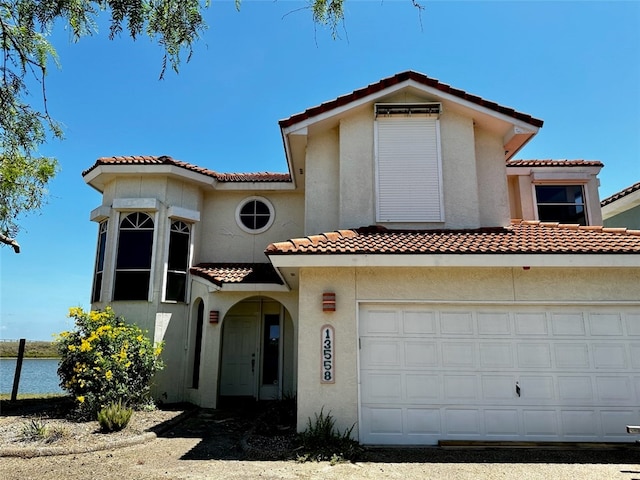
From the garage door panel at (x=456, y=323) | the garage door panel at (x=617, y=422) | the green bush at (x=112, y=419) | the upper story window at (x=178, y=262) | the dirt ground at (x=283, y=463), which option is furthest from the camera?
the upper story window at (x=178, y=262)

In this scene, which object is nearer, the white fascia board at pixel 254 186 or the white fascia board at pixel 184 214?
the white fascia board at pixel 184 214

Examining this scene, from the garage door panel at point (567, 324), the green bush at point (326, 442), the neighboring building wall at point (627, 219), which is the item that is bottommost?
the green bush at point (326, 442)

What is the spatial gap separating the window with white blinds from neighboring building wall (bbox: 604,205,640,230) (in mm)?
11573

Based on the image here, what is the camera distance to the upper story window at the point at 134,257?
13883 millimetres

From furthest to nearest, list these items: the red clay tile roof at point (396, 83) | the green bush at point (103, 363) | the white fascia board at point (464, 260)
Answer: the red clay tile roof at point (396, 83)
the green bush at point (103, 363)
the white fascia board at point (464, 260)

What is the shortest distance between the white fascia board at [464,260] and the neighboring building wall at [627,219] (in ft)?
37.4

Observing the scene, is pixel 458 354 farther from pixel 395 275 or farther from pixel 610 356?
pixel 610 356

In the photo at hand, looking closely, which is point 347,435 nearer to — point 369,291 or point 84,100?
point 369,291

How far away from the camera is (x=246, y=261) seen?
51.4 ft

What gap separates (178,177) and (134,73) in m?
8.93

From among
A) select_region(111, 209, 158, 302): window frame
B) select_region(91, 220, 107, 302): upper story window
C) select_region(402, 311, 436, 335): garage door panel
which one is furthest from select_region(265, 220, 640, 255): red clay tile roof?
select_region(91, 220, 107, 302): upper story window

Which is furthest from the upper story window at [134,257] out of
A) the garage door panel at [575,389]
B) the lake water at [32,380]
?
the garage door panel at [575,389]

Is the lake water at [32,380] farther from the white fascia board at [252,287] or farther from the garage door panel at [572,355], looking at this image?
the garage door panel at [572,355]

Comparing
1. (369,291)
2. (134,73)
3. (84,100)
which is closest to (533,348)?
(369,291)
